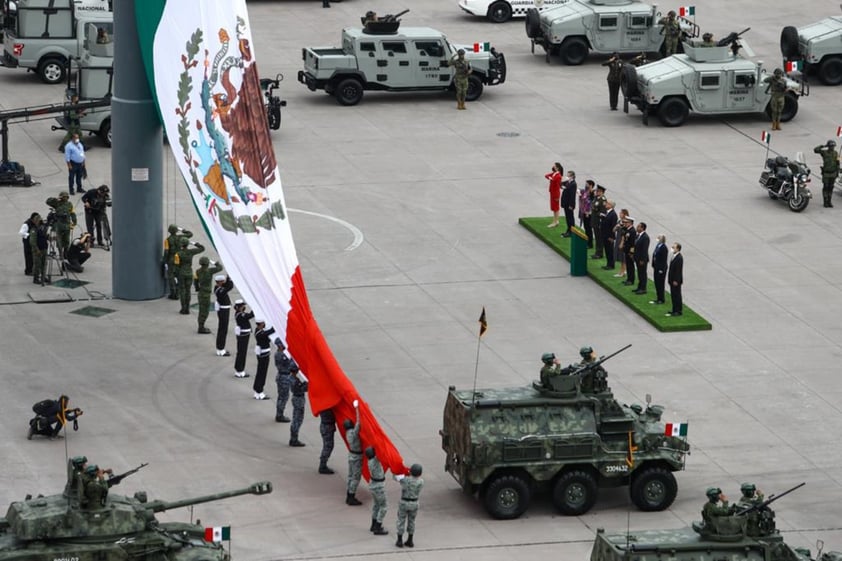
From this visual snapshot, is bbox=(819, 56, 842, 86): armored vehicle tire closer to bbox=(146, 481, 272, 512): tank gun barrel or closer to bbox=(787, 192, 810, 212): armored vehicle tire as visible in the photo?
bbox=(787, 192, 810, 212): armored vehicle tire

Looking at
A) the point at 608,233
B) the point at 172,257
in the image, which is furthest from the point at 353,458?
the point at 608,233

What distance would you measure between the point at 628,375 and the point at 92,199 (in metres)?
13.0

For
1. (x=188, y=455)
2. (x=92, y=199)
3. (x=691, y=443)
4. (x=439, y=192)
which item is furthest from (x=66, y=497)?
(x=439, y=192)

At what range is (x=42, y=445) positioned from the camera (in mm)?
31750

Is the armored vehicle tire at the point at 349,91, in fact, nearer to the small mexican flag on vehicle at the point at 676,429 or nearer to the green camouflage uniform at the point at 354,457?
the green camouflage uniform at the point at 354,457

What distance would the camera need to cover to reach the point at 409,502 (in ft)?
92.1

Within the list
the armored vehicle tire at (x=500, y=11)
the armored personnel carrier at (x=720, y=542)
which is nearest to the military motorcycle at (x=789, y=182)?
the armored vehicle tire at (x=500, y=11)

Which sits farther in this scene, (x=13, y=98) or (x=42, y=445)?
(x=13, y=98)

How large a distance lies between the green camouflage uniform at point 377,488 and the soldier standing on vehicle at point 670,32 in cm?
3176

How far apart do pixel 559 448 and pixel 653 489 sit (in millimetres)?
1595

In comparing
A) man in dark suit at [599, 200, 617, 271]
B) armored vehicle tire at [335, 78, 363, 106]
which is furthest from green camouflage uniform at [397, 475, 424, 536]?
armored vehicle tire at [335, 78, 363, 106]

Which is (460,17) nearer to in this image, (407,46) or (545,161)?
(407,46)

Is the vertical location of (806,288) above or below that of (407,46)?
below

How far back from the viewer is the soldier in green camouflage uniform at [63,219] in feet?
133
